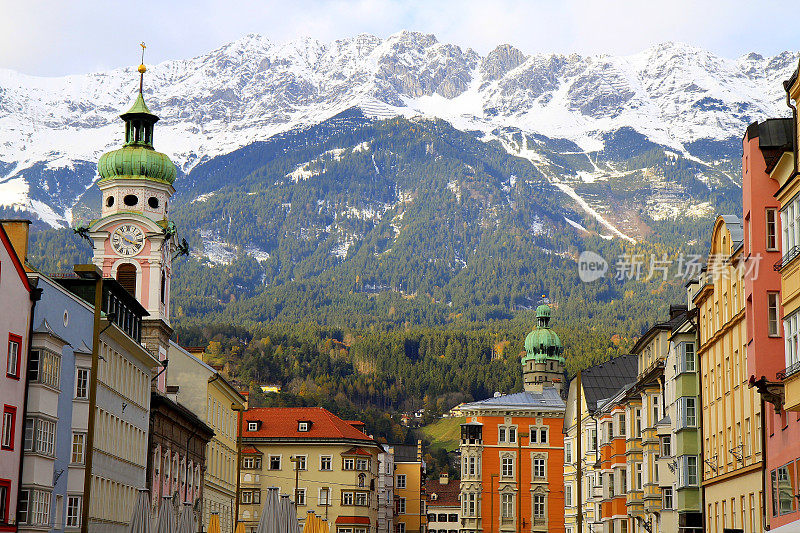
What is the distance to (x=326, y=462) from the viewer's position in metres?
136

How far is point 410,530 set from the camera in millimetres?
182875

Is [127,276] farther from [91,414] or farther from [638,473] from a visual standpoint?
[91,414]

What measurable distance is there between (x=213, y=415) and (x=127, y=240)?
16.0 metres

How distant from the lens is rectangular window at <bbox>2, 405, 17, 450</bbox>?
48.3m

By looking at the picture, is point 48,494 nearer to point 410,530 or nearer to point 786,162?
point 786,162

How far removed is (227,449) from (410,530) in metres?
78.2

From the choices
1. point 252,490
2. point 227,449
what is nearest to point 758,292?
point 227,449

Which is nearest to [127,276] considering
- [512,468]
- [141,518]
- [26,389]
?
[26,389]

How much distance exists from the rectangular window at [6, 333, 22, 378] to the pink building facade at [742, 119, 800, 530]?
91.8 feet

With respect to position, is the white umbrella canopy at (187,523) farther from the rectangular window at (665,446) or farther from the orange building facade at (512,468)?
the orange building facade at (512,468)

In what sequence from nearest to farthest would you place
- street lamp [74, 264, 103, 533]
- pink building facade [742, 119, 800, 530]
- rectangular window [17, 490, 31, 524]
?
street lamp [74, 264, 103, 533] → pink building facade [742, 119, 800, 530] → rectangular window [17, 490, 31, 524]

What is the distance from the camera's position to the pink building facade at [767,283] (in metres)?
44.8

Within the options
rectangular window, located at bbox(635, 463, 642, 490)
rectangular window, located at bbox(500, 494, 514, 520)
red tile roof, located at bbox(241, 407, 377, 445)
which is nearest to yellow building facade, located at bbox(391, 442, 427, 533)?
rectangular window, located at bbox(500, 494, 514, 520)

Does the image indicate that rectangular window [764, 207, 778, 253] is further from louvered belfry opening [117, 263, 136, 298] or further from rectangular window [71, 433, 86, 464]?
louvered belfry opening [117, 263, 136, 298]
